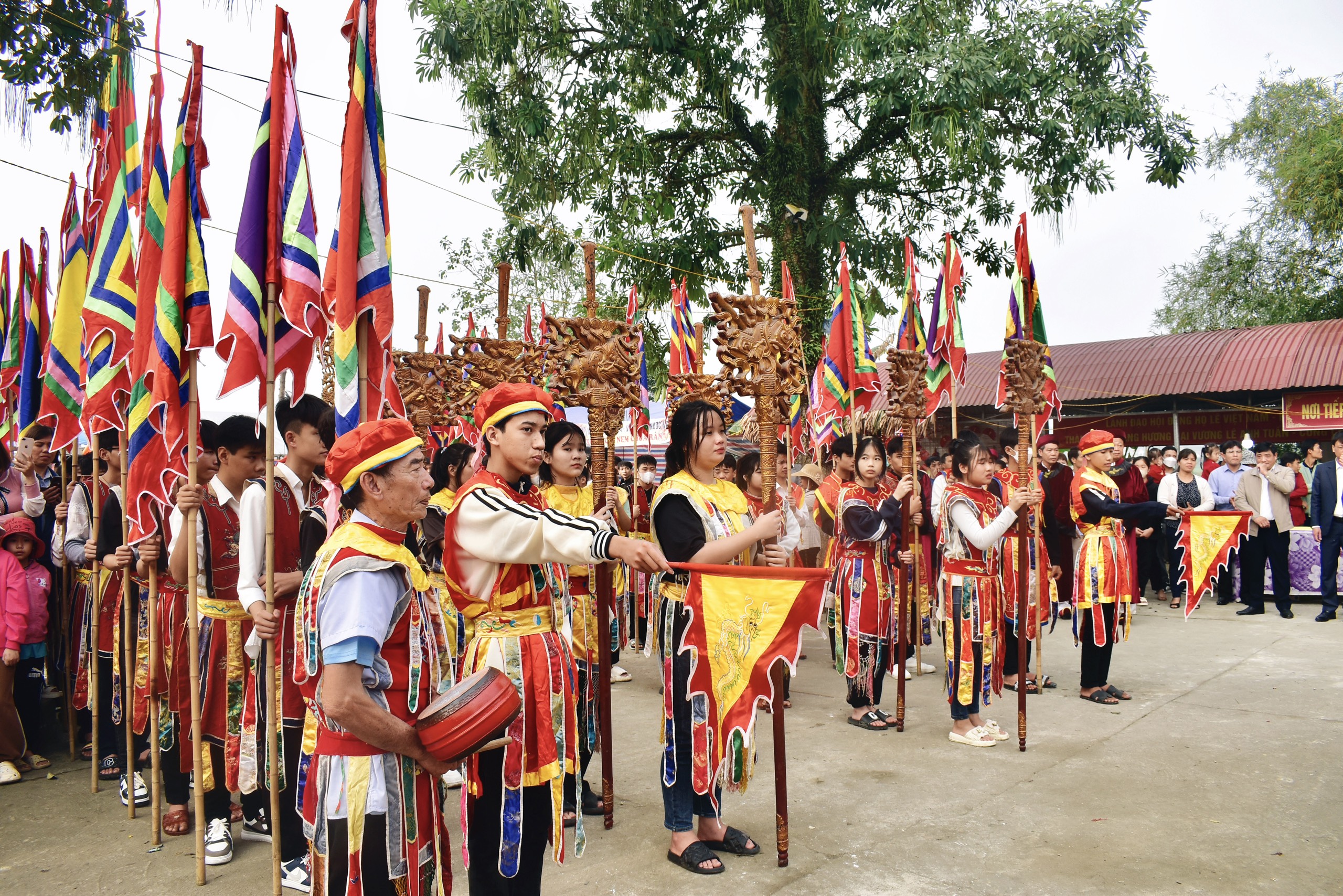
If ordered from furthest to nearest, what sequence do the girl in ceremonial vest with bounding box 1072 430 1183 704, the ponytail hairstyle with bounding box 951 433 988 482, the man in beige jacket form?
the man in beige jacket
the girl in ceremonial vest with bounding box 1072 430 1183 704
the ponytail hairstyle with bounding box 951 433 988 482

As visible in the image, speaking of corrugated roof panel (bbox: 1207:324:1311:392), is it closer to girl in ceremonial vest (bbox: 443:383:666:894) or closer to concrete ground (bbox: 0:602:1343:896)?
concrete ground (bbox: 0:602:1343:896)

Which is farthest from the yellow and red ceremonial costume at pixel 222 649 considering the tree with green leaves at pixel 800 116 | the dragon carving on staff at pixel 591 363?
the tree with green leaves at pixel 800 116

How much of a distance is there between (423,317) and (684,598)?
4.47 metres

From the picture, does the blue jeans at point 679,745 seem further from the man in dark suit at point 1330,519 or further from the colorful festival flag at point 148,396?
the man in dark suit at point 1330,519

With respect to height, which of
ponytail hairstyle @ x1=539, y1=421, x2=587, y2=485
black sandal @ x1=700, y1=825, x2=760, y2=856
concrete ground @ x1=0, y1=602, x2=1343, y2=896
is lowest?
concrete ground @ x1=0, y1=602, x2=1343, y2=896

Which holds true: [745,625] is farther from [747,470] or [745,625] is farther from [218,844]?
[747,470]

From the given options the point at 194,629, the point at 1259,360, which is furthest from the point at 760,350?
the point at 1259,360

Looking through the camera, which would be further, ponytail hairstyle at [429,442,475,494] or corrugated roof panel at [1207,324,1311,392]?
corrugated roof panel at [1207,324,1311,392]

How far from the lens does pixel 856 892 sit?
359cm

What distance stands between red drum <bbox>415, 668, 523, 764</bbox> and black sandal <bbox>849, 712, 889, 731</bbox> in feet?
13.9

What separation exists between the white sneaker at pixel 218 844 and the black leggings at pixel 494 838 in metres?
1.83

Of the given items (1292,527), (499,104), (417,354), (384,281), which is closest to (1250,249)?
(1292,527)

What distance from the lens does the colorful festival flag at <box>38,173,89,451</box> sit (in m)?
4.88

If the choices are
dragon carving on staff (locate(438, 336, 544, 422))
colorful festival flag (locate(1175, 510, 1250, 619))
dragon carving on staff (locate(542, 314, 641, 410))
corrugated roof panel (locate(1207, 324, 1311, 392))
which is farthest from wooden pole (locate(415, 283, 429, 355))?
corrugated roof panel (locate(1207, 324, 1311, 392))
